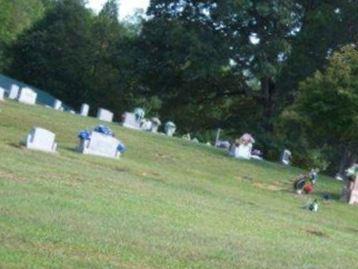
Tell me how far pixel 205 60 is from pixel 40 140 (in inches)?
1095

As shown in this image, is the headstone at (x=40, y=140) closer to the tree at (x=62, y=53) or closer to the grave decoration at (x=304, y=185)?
the grave decoration at (x=304, y=185)

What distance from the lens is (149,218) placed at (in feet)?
40.3

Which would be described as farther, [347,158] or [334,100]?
[347,158]

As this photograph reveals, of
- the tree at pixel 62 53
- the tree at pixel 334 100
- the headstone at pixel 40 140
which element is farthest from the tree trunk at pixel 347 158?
the headstone at pixel 40 140

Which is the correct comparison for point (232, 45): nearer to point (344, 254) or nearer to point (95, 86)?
point (95, 86)

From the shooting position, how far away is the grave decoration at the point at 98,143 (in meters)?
22.1

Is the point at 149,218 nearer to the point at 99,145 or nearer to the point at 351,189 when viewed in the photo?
the point at 99,145

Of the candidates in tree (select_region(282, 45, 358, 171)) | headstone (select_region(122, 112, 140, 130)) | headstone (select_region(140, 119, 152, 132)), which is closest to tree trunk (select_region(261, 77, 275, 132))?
headstone (select_region(140, 119, 152, 132))

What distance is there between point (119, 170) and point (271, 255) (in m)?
9.31

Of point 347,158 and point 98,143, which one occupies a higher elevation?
point 347,158

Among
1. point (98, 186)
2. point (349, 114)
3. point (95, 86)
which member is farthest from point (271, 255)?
point (95, 86)

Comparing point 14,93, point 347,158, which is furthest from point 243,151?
point 347,158

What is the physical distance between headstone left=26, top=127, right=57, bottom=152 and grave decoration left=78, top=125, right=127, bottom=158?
1.96 m

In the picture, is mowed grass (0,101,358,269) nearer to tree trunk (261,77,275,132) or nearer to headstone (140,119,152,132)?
headstone (140,119,152,132)
